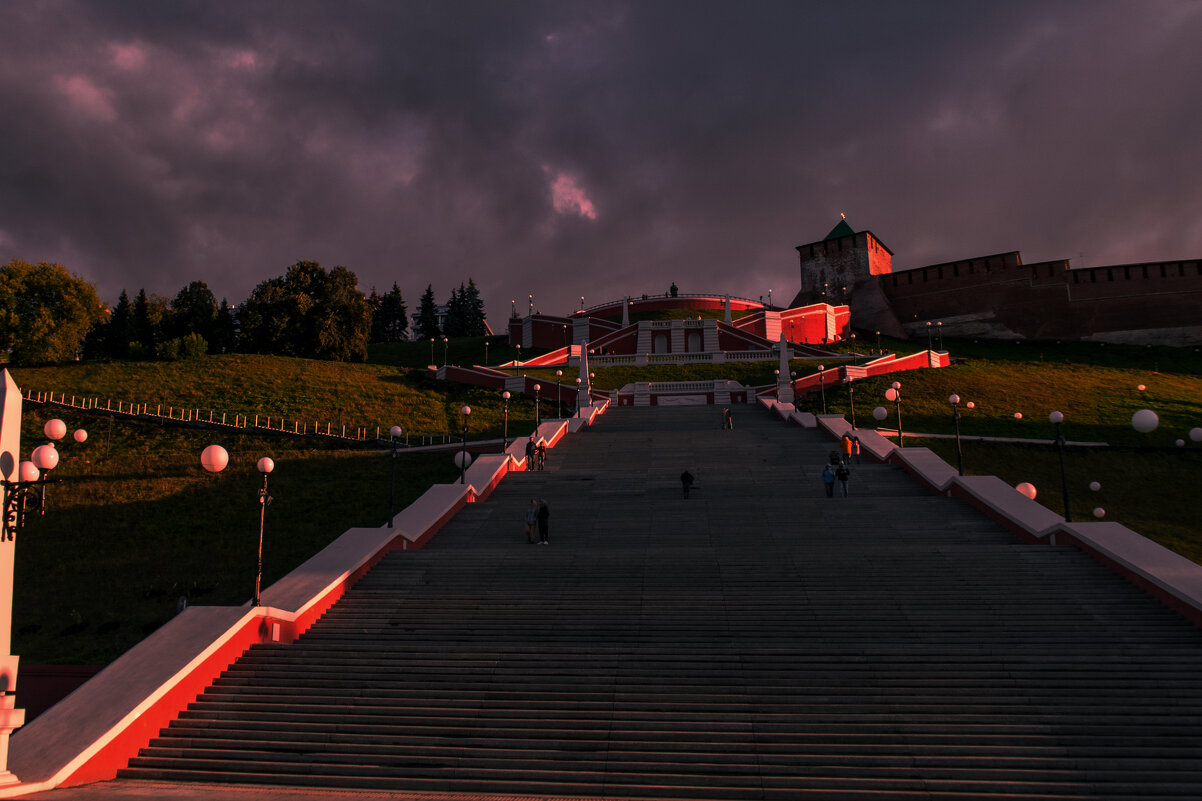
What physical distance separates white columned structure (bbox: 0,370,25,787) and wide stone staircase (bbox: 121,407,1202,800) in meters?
1.34

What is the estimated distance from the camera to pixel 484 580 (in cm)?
1171

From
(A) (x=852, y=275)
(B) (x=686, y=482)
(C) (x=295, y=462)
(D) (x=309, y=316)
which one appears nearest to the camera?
(B) (x=686, y=482)

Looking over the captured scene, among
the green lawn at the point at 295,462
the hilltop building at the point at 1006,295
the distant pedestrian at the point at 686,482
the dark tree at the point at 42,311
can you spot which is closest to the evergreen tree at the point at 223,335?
the dark tree at the point at 42,311

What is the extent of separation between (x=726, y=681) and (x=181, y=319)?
72380mm

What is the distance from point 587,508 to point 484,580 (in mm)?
5275

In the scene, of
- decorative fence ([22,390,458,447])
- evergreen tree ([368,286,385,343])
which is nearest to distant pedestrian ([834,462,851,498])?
decorative fence ([22,390,458,447])

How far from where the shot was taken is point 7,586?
7.11 meters

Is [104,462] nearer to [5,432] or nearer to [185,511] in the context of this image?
[185,511]

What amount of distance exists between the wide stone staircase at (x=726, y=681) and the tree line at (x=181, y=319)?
46.8 m

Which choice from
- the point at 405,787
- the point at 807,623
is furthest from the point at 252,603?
the point at 807,623

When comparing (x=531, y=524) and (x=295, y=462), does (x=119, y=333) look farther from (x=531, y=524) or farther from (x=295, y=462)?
(x=531, y=524)

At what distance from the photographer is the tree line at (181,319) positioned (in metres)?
46.8

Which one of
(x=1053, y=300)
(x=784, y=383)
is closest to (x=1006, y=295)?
(x=1053, y=300)

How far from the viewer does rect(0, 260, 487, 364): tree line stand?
46812mm
